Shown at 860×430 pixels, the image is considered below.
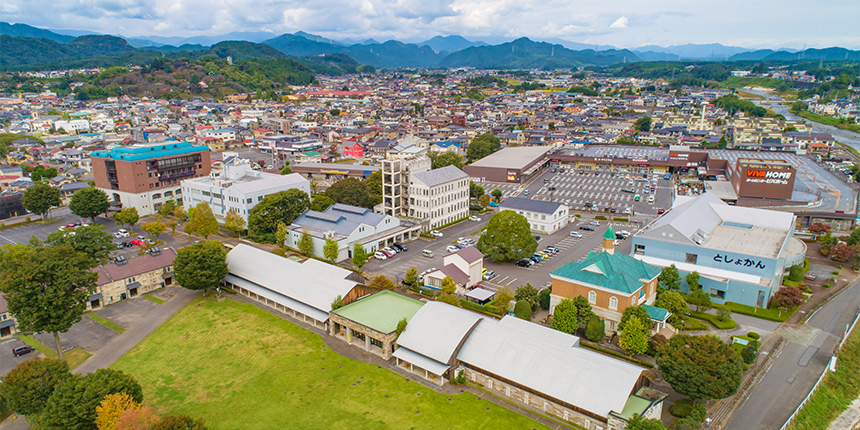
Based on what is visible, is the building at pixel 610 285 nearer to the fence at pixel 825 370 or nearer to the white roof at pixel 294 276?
the fence at pixel 825 370

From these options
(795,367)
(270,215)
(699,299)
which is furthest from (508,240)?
(270,215)

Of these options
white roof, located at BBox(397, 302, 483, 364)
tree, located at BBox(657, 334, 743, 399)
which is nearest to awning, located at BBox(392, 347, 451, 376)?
white roof, located at BBox(397, 302, 483, 364)

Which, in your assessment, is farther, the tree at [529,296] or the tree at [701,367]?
the tree at [529,296]

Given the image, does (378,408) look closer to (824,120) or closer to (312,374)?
(312,374)

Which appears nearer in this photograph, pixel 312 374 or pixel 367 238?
pixel 312 374

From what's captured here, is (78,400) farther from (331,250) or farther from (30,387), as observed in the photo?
(331,250)

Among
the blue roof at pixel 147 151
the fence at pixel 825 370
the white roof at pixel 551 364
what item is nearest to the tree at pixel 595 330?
the white roof at pixel 551 364

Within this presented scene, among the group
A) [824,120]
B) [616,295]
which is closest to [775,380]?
[616,295]
